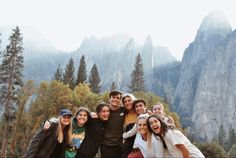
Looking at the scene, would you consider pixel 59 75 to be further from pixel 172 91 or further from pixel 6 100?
pixel 172 91

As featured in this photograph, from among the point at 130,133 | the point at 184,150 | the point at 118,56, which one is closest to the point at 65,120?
the point at 130,133

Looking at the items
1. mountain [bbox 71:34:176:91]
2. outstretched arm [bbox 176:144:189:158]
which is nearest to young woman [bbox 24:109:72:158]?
outstretched arm [bbox 176:144:189:158]

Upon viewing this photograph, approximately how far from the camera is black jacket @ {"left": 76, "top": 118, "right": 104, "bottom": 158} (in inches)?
281

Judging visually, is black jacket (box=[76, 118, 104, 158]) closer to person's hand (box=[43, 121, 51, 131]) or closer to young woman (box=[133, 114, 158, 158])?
person's hand (box=[43, 121, 51, 131])

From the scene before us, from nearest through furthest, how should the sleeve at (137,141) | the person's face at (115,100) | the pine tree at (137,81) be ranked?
1. the sleeve at (137,141)
2. the person's face at (115,100)
3. the pine tree at (137,81)

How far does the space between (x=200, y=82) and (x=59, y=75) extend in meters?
73.4

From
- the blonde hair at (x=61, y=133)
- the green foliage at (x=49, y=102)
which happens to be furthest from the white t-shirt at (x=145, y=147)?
the green foliage at (x=49, y=102)

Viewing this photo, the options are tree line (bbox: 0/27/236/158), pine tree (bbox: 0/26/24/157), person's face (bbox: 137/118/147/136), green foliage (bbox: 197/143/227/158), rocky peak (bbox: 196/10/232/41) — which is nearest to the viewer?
person's face (bbox: 137/118/147/136)

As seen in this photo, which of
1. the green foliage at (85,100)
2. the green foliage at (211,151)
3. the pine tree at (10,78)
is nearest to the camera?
the pine tree at (10,78)

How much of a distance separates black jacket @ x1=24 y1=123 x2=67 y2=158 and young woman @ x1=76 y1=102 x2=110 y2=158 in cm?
47

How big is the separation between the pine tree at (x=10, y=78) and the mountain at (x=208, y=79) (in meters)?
79.0

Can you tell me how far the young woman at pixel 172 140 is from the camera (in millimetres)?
5676

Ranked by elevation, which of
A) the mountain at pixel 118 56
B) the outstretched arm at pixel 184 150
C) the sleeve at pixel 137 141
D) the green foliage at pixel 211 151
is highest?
the mountain at pixel 118 56

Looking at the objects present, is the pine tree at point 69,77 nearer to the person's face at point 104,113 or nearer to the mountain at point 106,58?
the person's face at point 104,113
